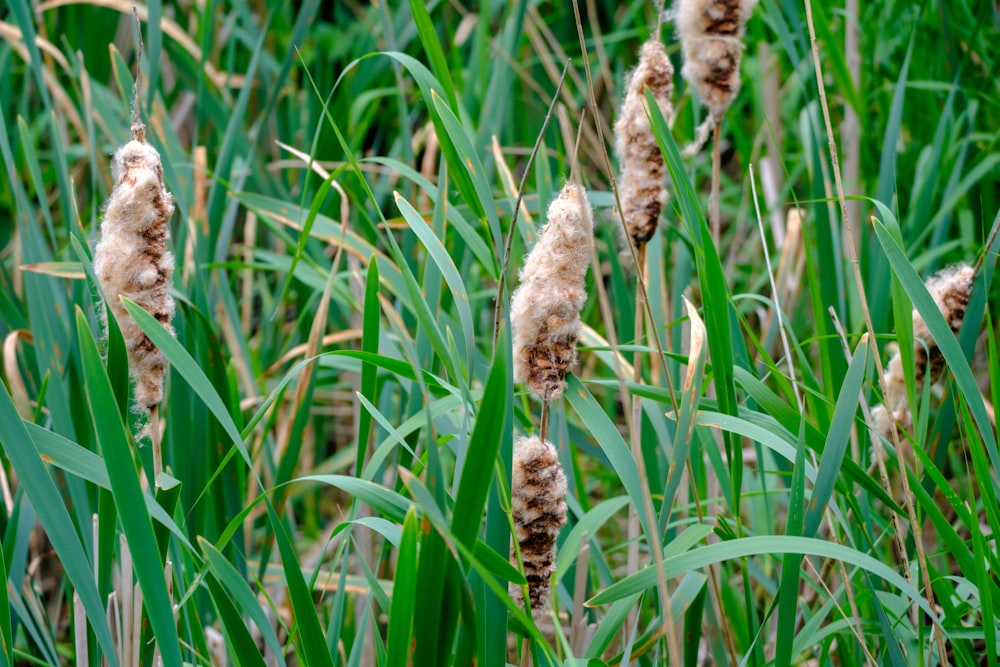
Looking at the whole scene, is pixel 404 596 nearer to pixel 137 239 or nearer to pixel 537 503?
pixel 537 503

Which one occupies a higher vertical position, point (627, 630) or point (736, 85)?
point (736, 85)

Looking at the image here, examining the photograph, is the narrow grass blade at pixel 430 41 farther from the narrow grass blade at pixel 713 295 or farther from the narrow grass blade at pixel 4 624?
the narrow grass blade at pixel 4 624

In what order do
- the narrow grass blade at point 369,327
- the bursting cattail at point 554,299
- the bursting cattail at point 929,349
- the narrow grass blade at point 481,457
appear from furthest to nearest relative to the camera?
the bursting cattail at point 929,349, the narrow grass blade at point 369,327, the bursting cattail at point 554,299, the narrow grass blade at point 481,457

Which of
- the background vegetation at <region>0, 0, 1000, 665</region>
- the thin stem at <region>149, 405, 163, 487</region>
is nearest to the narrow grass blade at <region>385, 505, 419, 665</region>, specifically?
the background vegetation at <region>0, 0, 1000, 665</region>

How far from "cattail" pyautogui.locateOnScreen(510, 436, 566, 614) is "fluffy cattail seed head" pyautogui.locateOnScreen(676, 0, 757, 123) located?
1.57ft

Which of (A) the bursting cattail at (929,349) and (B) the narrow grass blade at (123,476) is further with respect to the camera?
(A) the bursting cattail at (929,349)

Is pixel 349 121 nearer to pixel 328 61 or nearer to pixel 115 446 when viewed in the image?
pixel 328 61

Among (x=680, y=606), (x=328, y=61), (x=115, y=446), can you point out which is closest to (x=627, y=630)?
(x=680, y=606)

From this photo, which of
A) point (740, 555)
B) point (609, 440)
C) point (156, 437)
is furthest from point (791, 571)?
point (156, 437)

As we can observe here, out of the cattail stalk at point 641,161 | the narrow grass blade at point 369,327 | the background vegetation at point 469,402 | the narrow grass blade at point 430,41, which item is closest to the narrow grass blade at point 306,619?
the background vegetation at point 469,402

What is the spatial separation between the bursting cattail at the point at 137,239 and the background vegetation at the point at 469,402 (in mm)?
32

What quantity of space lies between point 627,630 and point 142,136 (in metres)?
0.63

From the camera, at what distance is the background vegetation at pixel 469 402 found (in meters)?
0.62

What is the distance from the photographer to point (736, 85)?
942 mm
